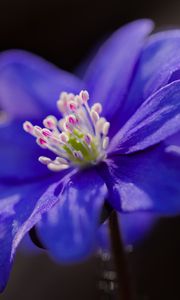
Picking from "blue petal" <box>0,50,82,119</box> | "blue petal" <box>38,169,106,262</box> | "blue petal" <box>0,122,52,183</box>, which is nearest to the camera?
"blue petal" <box>38,169,106,262</box>

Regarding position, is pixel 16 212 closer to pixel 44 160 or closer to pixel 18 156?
pixel 44 160

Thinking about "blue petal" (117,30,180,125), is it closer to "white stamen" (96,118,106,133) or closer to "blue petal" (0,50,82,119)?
"white stamen" (96,118,106,133)

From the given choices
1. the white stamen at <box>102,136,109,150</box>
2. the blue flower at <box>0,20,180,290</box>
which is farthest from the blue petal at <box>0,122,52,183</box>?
the white stamen at <box>102,136,109,150</box>

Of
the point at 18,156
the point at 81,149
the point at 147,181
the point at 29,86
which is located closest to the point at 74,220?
the point at 147,181

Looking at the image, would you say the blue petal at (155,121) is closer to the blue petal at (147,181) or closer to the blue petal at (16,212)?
the blue petal at (147,181)

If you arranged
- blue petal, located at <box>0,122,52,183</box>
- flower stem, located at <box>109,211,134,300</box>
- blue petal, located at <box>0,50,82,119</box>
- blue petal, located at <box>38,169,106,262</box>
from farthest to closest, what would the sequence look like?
blue petal, located at <box>0,50,82,119</box>, blue petal, located at <box>0,122,52,183</box>, flower stem, located at <box>109,211,134,300</box>, blue petal, located at <box>38,169,106,262</box>

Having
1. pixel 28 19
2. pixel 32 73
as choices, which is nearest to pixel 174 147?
pixel 32 73
